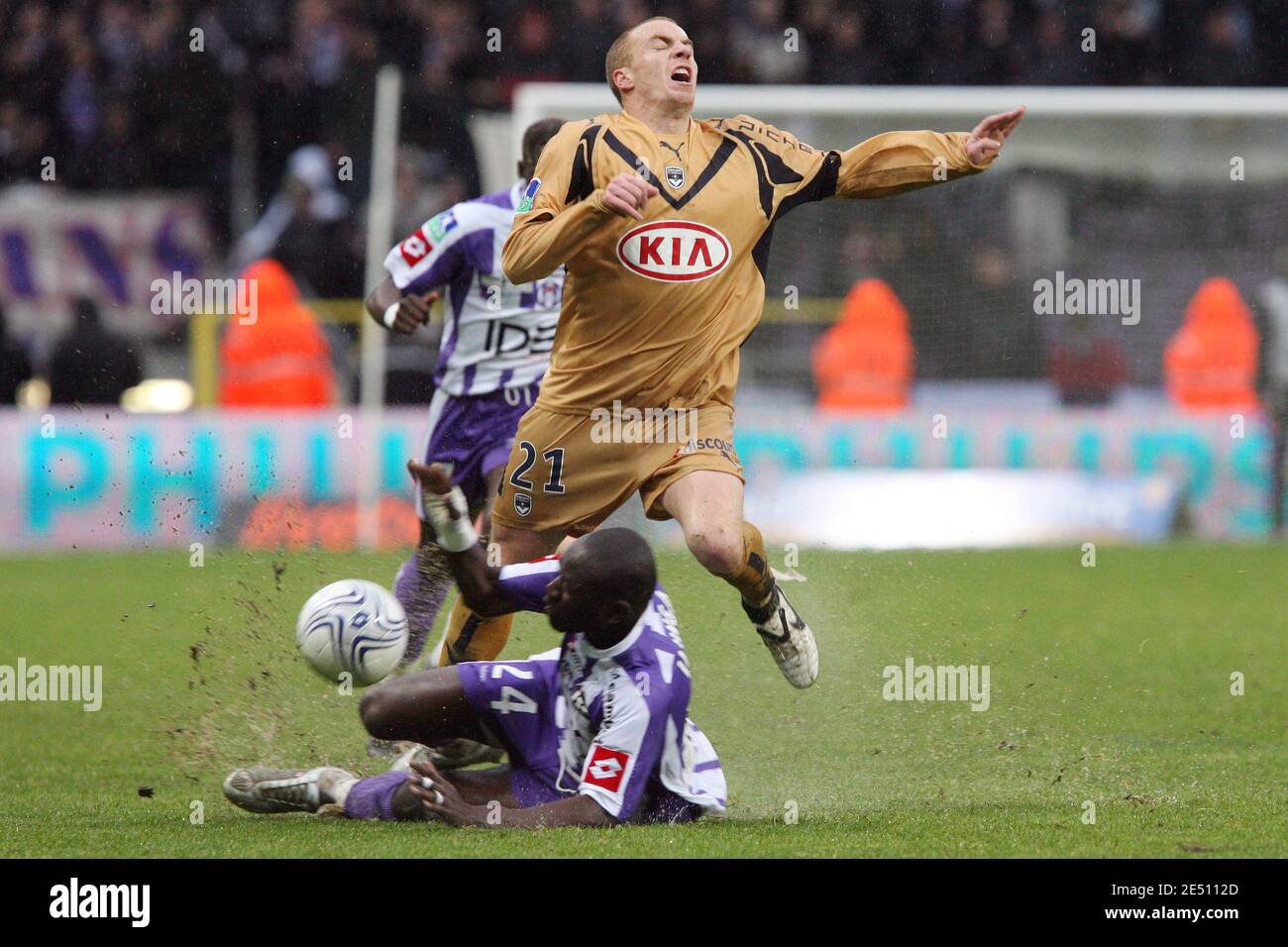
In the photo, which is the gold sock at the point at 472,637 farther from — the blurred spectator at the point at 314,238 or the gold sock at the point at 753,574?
the blurred spectator at the point at 314,238

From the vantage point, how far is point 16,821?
19.0 ft

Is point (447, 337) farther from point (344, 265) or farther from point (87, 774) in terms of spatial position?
point (344, 265)

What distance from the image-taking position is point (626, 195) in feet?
19.1

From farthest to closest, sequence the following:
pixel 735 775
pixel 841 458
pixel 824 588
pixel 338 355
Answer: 1. pixel 338 355
2. pixel 841 458
3. pixel 824 588
4. pixel 735 775

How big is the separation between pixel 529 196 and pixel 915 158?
1373 millimetres

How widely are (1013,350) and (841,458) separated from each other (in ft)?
5.72

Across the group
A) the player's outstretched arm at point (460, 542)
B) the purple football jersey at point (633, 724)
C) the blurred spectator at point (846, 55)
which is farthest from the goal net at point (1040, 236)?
the purple football jersey at point (633, 724)

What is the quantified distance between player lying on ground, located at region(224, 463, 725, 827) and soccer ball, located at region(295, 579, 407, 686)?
0.19 m

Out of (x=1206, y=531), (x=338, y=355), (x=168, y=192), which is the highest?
(x=168, y=192)

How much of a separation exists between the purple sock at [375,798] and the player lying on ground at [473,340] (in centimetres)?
172

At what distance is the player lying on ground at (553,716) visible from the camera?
540cm

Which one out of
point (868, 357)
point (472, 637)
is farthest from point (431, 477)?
point (868, 357)

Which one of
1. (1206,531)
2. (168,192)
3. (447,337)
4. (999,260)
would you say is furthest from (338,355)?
(447,337)

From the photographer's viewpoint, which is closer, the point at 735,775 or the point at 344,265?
the point at 735,775
